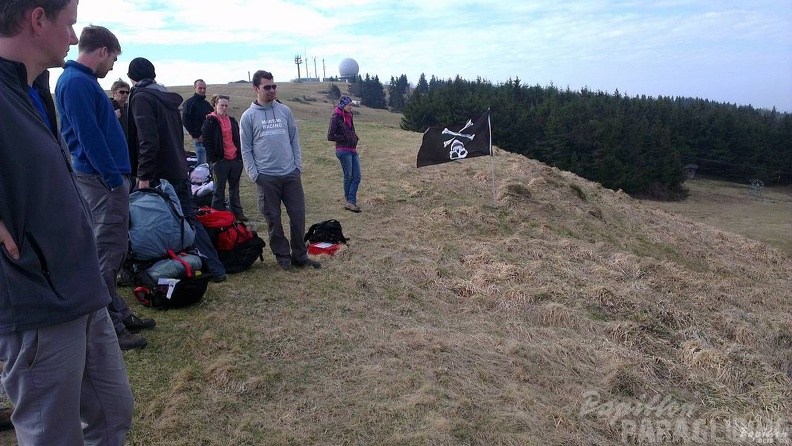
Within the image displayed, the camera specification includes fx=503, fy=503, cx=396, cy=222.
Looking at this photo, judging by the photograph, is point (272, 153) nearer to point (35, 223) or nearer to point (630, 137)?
point (35, 223)

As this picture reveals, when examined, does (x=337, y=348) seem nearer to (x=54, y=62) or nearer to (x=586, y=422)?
(x=586, y=422)

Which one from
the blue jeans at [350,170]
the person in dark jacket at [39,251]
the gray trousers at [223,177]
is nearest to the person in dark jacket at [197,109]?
the gray trousers at [223,177]

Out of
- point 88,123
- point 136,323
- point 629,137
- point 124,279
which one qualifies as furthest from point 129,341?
point 629,137

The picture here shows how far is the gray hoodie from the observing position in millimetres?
5855

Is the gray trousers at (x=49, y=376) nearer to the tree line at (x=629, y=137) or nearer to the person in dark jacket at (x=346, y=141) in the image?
the person in dark jacket at (x=346, y=141)

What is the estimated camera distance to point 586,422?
358 cm

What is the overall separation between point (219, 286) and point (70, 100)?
2.46 metres

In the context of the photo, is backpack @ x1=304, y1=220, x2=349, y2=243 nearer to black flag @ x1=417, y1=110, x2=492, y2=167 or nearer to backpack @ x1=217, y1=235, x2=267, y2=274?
backpack @ x1=217, y1=235, x2=267, y2=274

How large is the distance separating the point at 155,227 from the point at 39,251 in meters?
3.07

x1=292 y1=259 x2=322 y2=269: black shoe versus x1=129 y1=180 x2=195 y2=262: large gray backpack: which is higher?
x1=129 y1=180 x2=195 y2=262: large gray backpack

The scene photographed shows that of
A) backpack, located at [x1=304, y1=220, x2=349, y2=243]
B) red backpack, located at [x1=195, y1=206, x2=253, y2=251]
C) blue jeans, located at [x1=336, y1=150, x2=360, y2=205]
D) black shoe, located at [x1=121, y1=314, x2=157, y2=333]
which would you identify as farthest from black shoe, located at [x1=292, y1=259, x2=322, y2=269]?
blue jeans, located at [x1=336, y1=150, x2=360, y2=205]

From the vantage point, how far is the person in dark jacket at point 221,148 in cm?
764

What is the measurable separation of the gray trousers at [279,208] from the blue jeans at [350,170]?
3099 millimetres

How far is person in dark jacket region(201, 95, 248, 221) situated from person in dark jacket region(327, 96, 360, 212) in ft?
5.62
